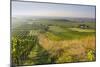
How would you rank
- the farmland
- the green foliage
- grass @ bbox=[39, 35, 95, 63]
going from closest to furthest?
the farmland, grass @ bbox=[39, 35, 95, 63], the green foliage

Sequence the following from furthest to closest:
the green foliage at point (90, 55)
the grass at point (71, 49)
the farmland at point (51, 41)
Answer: the green foliage at point (90, 55) → the grass at point (71, 49) → the farmland at point (51, 41)

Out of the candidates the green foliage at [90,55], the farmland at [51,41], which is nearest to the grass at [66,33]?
the farmland at [51,41]

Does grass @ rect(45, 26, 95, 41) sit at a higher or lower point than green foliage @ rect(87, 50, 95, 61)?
higher

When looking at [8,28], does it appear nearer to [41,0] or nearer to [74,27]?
[41,0]

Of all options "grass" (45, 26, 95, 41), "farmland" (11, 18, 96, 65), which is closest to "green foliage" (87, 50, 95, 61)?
"farmland" (11, 18, 96, 65)

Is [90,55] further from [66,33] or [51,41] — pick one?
[51,41]

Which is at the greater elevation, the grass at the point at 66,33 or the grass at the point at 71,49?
the grass at the point at 66,33

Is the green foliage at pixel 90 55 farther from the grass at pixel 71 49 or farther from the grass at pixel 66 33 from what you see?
the grass at pixel 66 33

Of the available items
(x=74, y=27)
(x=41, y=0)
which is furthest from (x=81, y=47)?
(x=41, y=0)

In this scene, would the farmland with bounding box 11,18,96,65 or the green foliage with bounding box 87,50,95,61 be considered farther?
the green foliage with bounding box 87,50,95,61

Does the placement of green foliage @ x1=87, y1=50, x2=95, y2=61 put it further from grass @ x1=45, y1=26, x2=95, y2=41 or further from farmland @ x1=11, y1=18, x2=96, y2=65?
grass @ x1=45, y1=26, x2=95, y2=41

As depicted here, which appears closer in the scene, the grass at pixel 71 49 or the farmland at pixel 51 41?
the farmland at pixel 51 41
